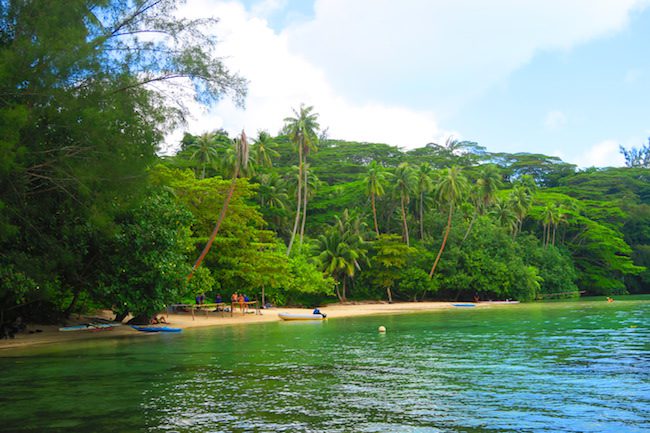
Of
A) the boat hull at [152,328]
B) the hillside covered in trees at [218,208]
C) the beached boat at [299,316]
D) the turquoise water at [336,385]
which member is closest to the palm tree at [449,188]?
the hillside covered in trees at [218,208]

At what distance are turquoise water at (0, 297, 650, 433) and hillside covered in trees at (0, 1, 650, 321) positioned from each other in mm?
3742

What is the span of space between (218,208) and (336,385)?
26662 mm

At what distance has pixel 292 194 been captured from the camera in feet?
208

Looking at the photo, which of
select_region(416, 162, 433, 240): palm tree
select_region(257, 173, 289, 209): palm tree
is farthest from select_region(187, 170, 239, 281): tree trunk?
select_region(416, 162, 433, 240): palm tree

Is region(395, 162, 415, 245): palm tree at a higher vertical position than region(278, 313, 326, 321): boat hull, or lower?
higher

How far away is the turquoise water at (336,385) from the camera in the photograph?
10.2 metres

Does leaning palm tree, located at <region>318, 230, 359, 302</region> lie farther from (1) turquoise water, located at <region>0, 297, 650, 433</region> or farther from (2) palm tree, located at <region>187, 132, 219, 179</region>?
(1) turquoise water, located at <region>0, 297, 650, 433</region>

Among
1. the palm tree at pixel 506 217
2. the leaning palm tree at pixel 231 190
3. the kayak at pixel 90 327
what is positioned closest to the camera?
the kayak at pixel 90 327

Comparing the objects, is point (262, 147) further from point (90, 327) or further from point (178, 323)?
point (90, 327)

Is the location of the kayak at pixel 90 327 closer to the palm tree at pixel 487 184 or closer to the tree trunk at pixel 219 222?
the tree trunk at pixel 219 222

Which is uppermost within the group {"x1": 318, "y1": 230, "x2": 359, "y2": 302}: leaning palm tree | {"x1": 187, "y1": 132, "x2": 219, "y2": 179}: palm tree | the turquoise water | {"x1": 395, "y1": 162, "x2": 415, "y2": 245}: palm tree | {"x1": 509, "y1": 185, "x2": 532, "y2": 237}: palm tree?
{"x1": 187, "y1": 132, "x2": 219, "y2": 179}: palm tree

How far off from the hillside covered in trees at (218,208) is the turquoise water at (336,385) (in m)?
3.74

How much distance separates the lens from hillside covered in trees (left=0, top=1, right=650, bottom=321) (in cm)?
1566

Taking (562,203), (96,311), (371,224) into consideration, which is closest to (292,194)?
(371,224)
